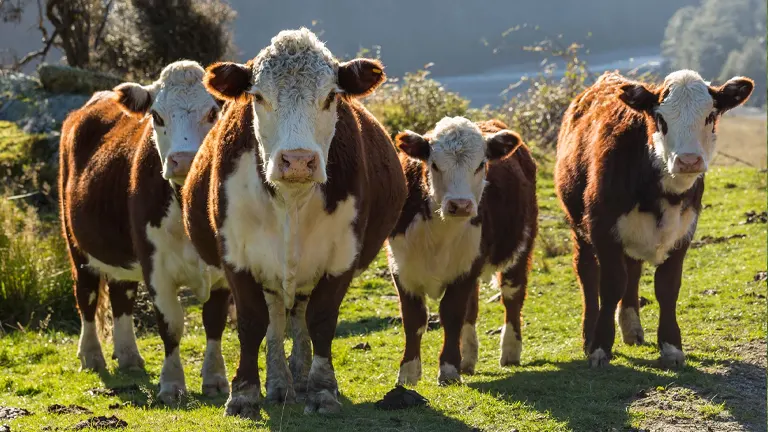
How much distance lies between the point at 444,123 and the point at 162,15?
48.4 ft

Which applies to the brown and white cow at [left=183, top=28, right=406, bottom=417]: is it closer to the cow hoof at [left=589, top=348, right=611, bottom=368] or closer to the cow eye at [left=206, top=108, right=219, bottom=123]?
the cow eye at [left=206, top=108, right=219, bottom=123]

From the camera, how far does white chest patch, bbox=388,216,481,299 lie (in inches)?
328

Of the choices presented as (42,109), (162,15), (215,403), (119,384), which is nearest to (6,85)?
(42,109)

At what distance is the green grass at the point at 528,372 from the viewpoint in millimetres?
6387

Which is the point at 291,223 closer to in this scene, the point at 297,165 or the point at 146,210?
the point at 297,165

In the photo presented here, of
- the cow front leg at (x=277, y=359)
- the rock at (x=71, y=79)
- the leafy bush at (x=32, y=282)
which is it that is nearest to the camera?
the cow front leg at (x=277, y=359)

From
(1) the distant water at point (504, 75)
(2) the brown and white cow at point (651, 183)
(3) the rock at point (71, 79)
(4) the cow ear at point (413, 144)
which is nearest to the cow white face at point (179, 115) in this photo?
(4) the cow ear at point (413, 144)

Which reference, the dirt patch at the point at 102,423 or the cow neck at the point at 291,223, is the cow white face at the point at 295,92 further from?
the dirt patch at the point at 102,423

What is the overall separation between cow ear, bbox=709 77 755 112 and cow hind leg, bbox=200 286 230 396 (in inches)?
162

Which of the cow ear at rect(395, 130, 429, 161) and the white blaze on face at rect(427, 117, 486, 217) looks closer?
the white blaze on face at rect(427, 117, 486, 217)

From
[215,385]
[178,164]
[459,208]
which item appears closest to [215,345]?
[215,385]

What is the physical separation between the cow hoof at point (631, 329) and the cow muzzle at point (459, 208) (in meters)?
2.12

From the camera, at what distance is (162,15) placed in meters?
21.9

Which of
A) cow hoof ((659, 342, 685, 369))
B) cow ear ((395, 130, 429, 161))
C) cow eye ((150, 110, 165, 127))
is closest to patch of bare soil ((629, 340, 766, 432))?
cow hoof ((659, 342, 685, 369))
